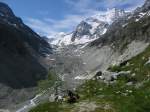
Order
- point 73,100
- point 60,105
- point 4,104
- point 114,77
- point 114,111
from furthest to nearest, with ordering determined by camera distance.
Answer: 1. point 4,104
2. point 114,77
3. point 73,100
4. point 60,105
5. point 114,111

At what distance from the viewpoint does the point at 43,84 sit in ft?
443

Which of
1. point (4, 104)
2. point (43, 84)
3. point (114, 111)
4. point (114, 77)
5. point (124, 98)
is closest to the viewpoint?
point (114, 111)

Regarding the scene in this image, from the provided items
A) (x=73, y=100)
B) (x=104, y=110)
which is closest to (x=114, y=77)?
(x=73, y=100)

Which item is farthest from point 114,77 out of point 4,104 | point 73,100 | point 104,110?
point 4,104

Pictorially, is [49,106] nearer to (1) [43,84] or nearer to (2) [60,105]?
(2) [60,105]

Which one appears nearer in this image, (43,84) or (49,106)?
(49,106)

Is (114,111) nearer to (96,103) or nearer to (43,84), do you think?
(96,103)

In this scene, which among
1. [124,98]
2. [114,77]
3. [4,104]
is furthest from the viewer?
[4,104]

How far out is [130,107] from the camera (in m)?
20.9

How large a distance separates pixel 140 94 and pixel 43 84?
113 m

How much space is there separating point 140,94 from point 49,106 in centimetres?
649

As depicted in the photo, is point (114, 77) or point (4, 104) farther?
point (4, 104)

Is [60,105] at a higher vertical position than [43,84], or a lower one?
lower

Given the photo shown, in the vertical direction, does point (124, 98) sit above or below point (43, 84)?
below
